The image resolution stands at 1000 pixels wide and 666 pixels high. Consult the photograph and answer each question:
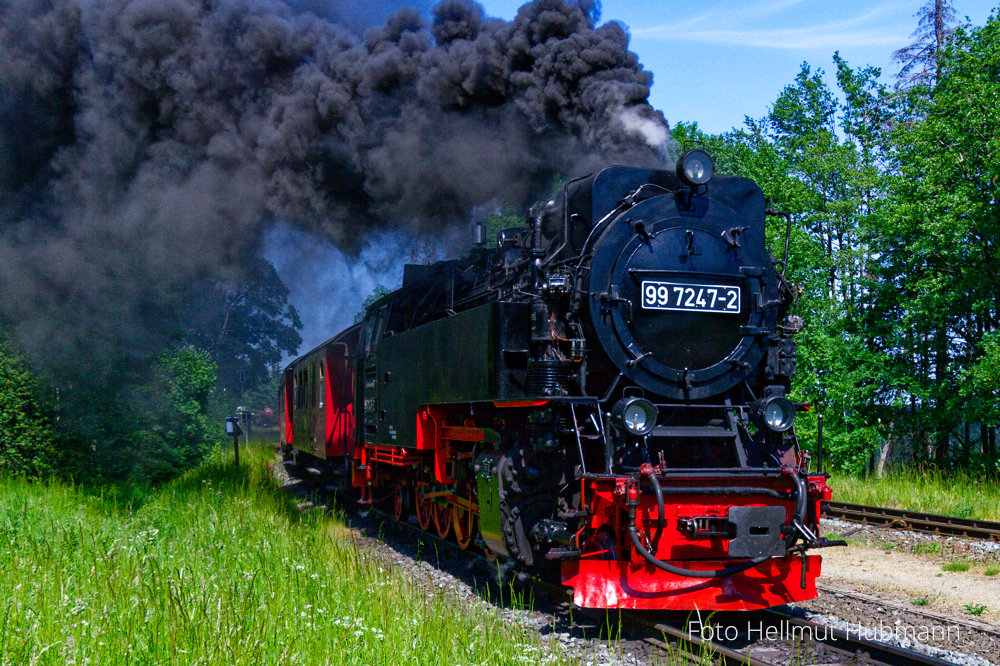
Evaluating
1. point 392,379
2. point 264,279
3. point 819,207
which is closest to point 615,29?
point 392,379

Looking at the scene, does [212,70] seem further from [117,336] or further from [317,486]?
[317,486]

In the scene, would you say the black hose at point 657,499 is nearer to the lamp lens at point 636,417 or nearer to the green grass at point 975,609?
the lamp lens at point 636,417

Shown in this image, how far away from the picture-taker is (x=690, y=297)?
638 cm

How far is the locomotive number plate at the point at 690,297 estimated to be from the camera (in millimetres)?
6285

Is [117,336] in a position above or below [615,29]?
below

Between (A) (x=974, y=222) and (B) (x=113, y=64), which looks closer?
(B) (x=113, y=64)

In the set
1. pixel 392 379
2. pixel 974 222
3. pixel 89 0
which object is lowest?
pixel 392 379

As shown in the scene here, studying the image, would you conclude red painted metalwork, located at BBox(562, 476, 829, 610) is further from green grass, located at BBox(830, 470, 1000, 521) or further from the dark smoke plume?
green grass, located at BBox(830, 470, 1000, 521)

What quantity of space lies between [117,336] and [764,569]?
12.3m

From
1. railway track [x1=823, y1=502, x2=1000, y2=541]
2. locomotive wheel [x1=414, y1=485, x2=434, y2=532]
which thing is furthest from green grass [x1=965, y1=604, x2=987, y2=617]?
locomotive wheel [x1=414, y1=485, x2=434, y2=532]

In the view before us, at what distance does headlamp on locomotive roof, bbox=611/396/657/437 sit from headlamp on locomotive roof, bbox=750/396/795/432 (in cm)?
97

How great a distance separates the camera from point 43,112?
1125 cm

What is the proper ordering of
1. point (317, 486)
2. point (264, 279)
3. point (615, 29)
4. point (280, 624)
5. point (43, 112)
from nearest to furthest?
point (280, 624) < point (615, 29) < point (43, 112) < point (317, 486) < point (264, 279)

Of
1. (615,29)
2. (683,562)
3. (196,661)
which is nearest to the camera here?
(196,661)
